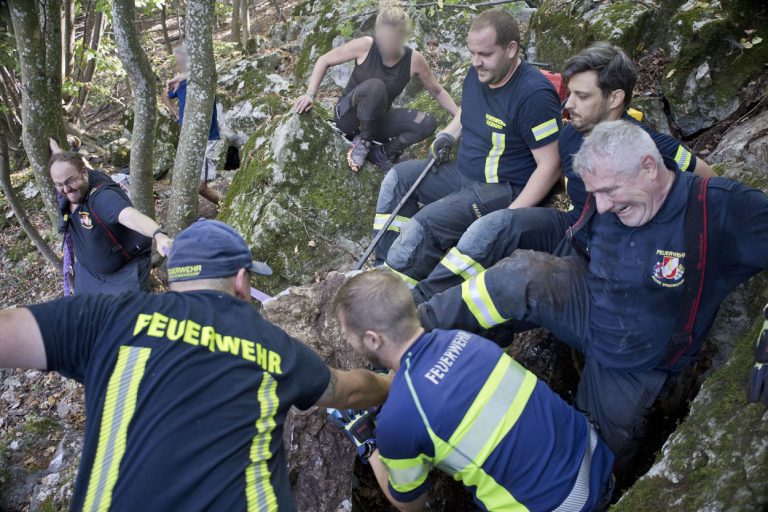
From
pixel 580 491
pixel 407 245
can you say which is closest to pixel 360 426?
pixel 580 491

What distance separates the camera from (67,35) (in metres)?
9.90

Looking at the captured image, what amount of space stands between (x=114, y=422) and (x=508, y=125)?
353cm

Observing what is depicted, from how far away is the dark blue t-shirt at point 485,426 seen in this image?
2414mm

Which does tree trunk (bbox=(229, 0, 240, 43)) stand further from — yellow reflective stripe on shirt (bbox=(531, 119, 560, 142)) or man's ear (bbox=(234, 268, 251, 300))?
man's ear (bbox=(234, 268, 251, 300))

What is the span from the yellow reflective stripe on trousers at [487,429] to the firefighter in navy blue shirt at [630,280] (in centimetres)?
94

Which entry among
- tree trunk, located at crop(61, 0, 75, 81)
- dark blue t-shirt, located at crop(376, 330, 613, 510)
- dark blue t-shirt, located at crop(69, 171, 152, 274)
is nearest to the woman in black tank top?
dark blue t-shirt, located at crop(69, 171, 152, 274)

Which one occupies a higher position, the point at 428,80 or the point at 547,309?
the point at 428,80

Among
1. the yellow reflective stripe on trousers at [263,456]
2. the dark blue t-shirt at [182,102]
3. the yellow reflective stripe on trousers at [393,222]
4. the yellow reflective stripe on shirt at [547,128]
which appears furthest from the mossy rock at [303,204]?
the yellow reflective stripe on trousers at [263,456]

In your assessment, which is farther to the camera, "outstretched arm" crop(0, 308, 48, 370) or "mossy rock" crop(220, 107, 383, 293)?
"mossy rock" crop(220, 107, 383, 293)

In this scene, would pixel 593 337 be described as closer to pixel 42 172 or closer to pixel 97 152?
pixel 42 172

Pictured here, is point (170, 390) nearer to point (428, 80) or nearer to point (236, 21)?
point (428, 80)

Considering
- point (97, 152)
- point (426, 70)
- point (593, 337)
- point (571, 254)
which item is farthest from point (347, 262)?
point (97, 152)

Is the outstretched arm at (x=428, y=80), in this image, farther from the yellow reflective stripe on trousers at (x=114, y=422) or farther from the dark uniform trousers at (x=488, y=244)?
the yellow reflective stripe on trousers at (x=114, y=422)

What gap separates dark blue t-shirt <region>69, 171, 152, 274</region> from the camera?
5.01m
